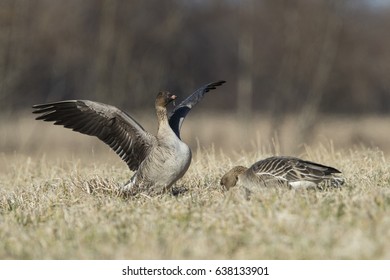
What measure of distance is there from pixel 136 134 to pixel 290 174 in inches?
83.9

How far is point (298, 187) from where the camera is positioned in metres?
6.62

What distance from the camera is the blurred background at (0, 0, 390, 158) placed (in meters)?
20.9

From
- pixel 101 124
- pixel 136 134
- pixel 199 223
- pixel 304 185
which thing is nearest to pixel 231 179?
pixel 304 185

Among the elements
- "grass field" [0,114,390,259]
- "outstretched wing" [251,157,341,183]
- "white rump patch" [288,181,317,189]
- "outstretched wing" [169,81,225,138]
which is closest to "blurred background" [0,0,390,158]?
"outstretched wing" [169,81,225,138]

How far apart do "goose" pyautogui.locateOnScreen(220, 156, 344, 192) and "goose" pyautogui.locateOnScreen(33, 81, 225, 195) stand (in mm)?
766

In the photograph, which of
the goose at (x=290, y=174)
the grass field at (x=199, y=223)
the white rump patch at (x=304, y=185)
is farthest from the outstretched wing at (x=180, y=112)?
the white rump patch at (x=304, y=185)

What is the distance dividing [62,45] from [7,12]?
5.58m

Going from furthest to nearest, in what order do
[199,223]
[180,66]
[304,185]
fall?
[180,66] < [304,185] < [199,223]

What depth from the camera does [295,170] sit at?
261 inches

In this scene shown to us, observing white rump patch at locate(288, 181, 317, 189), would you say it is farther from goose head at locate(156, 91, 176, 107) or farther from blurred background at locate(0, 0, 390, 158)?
blurred background at locate(0, 0, 390, 158)

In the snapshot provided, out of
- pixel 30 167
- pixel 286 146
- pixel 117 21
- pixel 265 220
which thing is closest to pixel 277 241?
pixel 265 220

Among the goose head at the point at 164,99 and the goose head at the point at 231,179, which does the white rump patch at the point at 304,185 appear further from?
the goose head at the point at 164,99

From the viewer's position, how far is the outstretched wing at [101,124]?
26.0ft

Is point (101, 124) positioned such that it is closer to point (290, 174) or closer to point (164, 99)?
point (164, 99)
